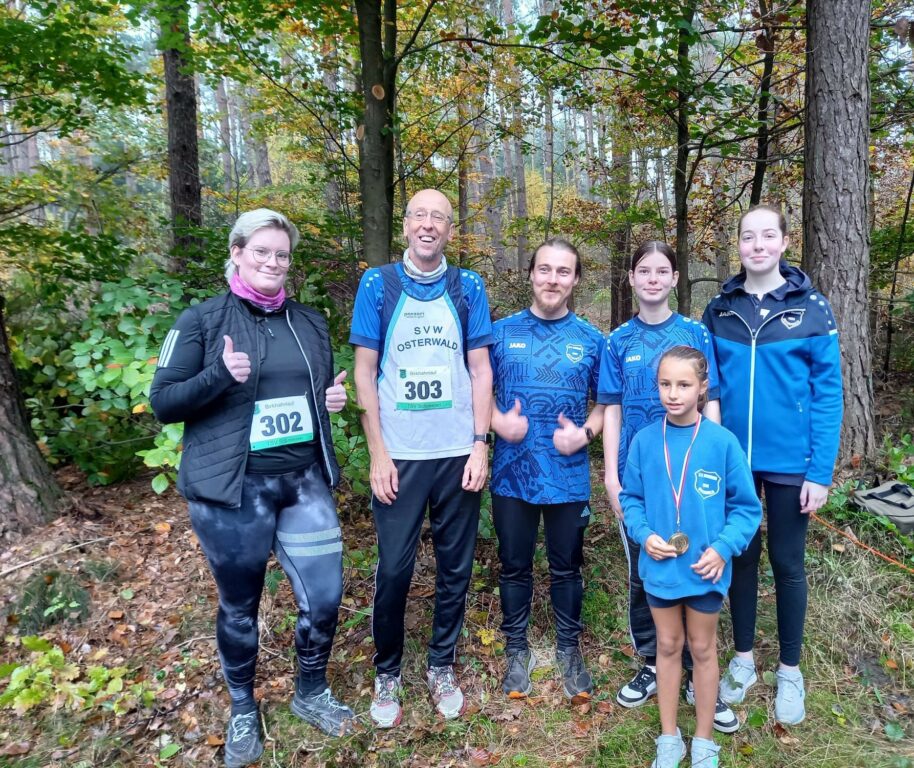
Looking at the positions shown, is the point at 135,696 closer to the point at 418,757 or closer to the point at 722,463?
the point at 418,757

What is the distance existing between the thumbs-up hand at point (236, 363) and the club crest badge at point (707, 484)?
1793 mm

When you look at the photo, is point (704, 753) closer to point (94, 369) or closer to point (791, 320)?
point (791, 320)

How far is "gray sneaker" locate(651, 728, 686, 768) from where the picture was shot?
93.3 inches

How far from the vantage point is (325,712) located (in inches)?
105

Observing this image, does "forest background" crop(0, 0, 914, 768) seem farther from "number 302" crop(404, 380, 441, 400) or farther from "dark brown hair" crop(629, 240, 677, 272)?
"dark brown hair" crop(629, 240, 677, 272)

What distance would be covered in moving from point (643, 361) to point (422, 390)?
1008mm

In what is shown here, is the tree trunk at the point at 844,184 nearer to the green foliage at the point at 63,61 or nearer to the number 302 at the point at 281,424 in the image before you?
the number 302 at the point at 281,424

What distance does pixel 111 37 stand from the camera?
540 cm

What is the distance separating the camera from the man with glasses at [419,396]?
8.34ft

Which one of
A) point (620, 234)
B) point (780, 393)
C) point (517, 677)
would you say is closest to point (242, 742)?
point (517, 677)

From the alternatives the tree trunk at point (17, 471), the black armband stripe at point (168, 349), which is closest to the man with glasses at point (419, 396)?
the black armband stripe at point (168, 349)

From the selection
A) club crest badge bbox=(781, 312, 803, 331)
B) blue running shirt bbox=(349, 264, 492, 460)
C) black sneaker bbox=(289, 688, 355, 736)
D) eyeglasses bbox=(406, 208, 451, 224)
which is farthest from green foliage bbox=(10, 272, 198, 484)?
club crest badge bbox=(781, 312, 803, 331)

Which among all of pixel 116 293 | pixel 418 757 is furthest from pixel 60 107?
pixel 418 757

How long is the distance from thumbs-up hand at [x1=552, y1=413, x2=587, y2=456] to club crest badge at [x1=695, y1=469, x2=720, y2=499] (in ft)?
1.86
